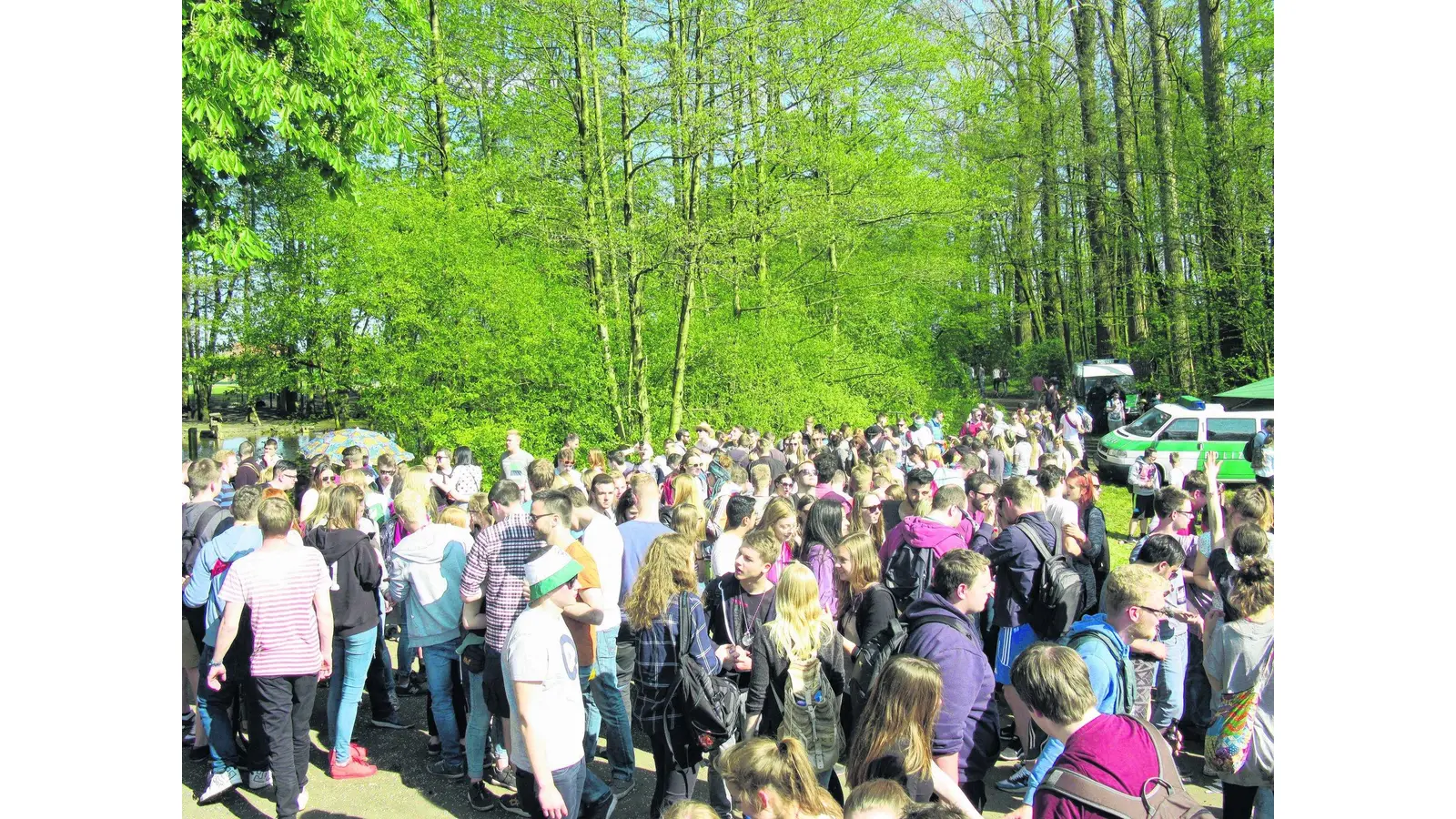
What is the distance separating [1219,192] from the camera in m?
20.2

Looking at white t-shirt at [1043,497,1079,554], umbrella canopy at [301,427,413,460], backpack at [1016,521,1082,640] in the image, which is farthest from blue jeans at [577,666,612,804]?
umbrella canopy at [301,427,413,460]

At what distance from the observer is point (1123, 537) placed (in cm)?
1351

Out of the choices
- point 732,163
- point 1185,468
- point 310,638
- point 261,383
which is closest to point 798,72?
point 732,163

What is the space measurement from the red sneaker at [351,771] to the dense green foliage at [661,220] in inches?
185

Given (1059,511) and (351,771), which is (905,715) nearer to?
(351,771)

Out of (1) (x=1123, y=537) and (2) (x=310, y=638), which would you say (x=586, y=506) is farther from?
(1) (x=1123, y=537)

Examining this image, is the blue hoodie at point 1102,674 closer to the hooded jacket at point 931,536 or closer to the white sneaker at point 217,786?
the hooded jacket at point 931,536

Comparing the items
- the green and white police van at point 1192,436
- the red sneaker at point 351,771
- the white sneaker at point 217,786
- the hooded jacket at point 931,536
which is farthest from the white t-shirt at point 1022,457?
the white sneaker at point 217,786

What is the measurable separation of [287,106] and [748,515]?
17.3 feet

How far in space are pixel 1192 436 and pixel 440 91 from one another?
1478 centimetres

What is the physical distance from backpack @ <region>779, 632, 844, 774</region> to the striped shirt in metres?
2.61

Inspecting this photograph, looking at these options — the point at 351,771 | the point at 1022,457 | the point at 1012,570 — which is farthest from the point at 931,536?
the point at 1022,457

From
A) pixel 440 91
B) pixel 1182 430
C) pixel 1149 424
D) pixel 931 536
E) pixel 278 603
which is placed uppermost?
pixel 440 91

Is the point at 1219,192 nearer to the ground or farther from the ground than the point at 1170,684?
farther from the ground
